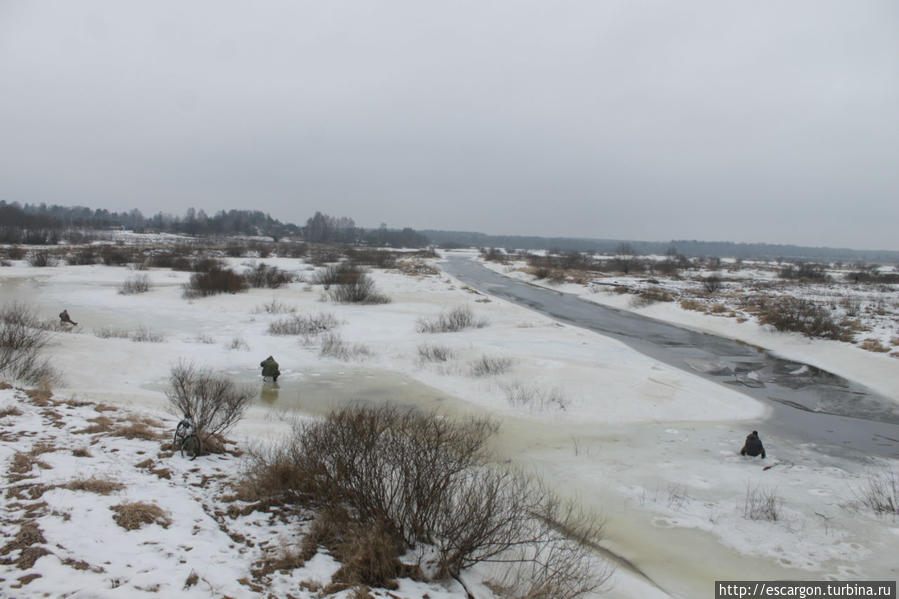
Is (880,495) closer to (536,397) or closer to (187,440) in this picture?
(536,397)

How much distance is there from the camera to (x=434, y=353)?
1952cm

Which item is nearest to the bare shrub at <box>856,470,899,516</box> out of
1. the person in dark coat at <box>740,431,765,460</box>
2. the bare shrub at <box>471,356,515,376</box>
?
the person in dark coat at <box>740,431,765,460</box>

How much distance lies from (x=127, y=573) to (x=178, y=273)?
52.9m

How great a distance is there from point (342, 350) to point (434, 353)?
4002 mm

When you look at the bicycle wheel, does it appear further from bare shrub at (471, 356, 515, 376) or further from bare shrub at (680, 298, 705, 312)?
bare shrub at (680, 298, 705, 312)

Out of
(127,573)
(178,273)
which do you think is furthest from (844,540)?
(178,273)

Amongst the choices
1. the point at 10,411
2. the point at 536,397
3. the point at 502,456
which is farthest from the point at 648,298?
the point at 10,411

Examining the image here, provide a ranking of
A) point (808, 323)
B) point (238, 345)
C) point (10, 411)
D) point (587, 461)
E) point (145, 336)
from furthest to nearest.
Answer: point (808, 323), point (145, 336), point (238, 345), point (587, 461), point (10, 411)

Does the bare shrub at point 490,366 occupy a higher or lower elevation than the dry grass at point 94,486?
lower

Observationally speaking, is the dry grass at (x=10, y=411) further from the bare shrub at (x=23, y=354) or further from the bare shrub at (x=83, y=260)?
the bare shrub at (x=83, y=260)

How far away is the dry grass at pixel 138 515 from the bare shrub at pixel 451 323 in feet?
63.5

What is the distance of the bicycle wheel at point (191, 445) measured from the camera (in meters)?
8.38

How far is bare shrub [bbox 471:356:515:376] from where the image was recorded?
57.4 ft

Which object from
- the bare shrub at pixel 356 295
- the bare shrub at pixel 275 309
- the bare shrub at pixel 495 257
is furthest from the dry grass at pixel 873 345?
the bare shrub at pixel 495 257
